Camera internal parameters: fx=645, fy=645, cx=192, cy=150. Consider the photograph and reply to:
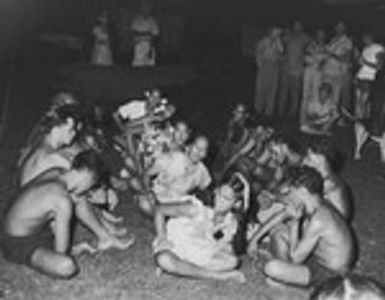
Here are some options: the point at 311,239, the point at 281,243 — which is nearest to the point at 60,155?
the point at 281,243

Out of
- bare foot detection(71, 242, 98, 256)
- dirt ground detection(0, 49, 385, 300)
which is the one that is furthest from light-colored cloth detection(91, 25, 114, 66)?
bare foot detection(71, 242, 98, 256)

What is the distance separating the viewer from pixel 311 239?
20.7 ft

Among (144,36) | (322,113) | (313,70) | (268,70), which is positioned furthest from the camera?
(144,36)

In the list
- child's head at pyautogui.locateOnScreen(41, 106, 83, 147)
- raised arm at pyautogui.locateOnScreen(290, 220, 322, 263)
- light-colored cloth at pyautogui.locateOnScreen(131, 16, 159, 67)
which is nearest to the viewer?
raised arm at pyautogui.locateOnScreen(290, 220, 322, 263)

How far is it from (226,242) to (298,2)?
13805mm

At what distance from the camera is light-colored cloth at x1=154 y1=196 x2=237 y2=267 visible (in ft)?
21.5

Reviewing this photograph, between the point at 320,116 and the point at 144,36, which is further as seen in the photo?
the point at 144,36

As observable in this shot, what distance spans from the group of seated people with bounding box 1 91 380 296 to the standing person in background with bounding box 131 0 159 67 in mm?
7770

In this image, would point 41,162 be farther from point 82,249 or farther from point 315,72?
point 315,72

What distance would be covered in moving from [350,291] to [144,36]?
1353 centimetres

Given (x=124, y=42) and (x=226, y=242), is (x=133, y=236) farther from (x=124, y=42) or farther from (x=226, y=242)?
(x=124, y=42)

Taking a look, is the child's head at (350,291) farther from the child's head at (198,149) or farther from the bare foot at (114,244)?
the child's head at (198,149)

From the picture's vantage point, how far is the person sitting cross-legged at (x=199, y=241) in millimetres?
6543

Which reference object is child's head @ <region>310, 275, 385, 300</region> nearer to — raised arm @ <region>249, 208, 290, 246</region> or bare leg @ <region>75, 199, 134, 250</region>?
raised arm @ <region>249, 208, 290, 246</region>
